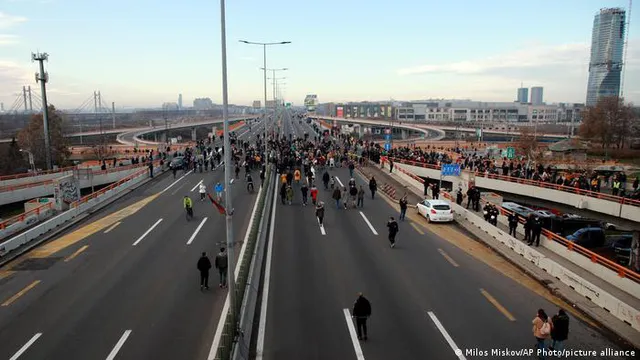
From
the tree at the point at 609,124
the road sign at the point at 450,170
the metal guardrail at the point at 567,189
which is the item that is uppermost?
the tree at the point at 609,124

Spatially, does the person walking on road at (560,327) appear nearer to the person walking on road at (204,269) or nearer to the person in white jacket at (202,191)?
the person walking on road at (204,269)

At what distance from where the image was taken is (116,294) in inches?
575

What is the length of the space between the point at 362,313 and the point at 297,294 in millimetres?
3681

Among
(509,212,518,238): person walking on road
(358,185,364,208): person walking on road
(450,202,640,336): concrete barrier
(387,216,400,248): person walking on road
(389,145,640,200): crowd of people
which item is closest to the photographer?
(450,202,640,336): concrete barrier

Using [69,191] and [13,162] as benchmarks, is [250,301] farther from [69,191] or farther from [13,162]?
[13,162]

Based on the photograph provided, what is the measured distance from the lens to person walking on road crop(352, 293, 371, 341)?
1121 centimetres

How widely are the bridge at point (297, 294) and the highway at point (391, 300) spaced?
1.9 inches

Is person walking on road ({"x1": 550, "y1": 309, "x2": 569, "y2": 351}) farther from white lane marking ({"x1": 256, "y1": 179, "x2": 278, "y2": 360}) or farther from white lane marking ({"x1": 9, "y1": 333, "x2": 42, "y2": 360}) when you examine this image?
white lane marking ({"x1": 9, "y1": 333, "x2": 42, "y2": 360})

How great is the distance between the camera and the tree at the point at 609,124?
70.0 metres

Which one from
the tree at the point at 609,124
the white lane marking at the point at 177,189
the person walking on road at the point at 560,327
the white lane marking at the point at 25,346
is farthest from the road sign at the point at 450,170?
the tree at the point at 609,124

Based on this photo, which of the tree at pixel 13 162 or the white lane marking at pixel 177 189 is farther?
the tree at pixel 13 162

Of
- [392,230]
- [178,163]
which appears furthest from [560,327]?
[178,163]

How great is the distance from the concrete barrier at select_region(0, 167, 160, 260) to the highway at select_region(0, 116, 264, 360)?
3.09 feet

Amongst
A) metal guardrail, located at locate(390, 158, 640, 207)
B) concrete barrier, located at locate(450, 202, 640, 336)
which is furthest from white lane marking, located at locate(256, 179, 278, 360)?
metal guardrail, located at locate(390, 158, 640, 207)
